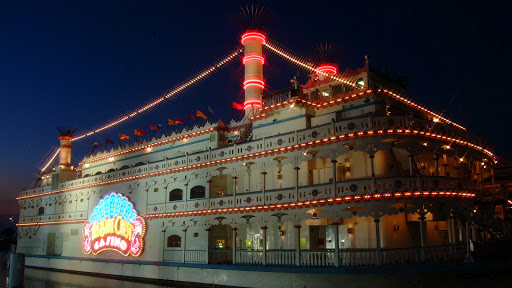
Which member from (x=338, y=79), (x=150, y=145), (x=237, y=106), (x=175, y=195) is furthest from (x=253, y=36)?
(x=175, y=195)

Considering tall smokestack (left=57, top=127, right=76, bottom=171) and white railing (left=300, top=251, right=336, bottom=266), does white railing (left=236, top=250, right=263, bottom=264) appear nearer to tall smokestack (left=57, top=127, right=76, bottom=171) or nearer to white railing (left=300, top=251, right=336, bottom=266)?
white railing (left=300, top=251, right=336, bottom=266)

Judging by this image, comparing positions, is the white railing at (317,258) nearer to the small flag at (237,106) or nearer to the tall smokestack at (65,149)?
the small flag at (237,106)

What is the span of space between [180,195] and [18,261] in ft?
40.7

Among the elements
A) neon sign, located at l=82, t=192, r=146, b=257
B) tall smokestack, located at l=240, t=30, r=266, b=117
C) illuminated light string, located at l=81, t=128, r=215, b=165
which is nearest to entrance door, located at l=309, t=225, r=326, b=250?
illuminated light string, located at l=81, t=128, r=215, b=165

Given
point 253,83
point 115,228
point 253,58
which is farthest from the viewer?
point 253,58

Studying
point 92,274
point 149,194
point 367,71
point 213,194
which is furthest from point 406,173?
point 92,274

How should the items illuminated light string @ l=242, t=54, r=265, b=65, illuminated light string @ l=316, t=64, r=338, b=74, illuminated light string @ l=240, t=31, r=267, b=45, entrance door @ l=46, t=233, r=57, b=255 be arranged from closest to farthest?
illuminated light string @ l=242, t=54, r=265, b=65 → illuminated light string @ l=240, t=31, r=267, b=45 → illuminated light string @ l=316, t=64, r=338, b=74 → entrance door @ l=46, t=233, r=57, b=255

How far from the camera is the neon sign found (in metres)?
33.0

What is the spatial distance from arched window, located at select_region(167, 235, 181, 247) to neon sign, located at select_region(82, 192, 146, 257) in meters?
2.34

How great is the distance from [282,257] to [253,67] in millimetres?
18206

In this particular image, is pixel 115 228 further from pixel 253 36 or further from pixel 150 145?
pixel 253 36

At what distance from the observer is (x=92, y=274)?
118ft

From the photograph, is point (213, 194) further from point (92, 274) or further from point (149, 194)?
point (92, 274)

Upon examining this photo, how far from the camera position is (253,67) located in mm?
36531
